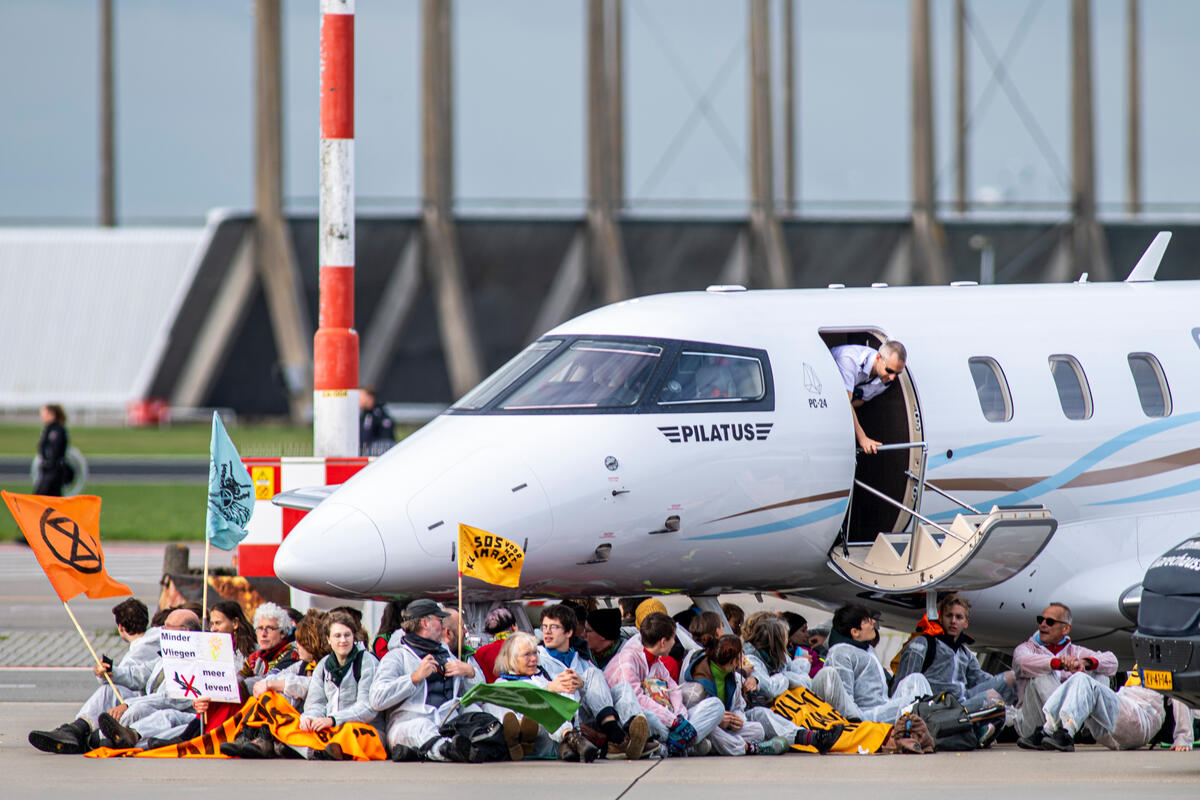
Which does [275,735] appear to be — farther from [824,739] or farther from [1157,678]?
[1157,678]

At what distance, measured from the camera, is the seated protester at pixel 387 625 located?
37.2ft

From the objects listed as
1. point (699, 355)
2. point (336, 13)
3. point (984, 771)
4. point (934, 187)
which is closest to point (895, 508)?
point (699, 355)

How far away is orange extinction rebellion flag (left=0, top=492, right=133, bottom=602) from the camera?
448 inches

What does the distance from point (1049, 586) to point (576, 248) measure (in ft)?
144

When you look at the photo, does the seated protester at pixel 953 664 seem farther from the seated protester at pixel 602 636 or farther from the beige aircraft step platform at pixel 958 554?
the seated protester at pixel 602 636

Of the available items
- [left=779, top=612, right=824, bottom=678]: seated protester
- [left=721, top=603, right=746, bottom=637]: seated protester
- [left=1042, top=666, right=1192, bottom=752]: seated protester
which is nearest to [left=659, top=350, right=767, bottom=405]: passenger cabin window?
[left=779, top=612, right=824, bottom=678]: seated protester

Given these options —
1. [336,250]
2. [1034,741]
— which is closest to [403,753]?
[1034,741]

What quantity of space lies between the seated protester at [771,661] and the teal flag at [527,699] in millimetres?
1491

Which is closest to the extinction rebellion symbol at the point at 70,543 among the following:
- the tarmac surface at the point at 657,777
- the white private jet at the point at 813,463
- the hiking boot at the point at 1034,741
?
the tarmac surface at the point at 657,777

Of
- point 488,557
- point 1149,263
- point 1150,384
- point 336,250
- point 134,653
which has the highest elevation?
point 336,250

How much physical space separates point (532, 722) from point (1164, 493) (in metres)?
5.43

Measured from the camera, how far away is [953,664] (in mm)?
11664

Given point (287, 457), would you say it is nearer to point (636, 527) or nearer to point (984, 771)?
point (636, 527)

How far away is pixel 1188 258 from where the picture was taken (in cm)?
5766
